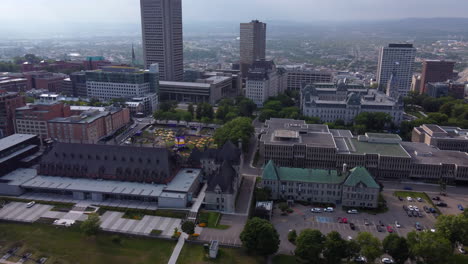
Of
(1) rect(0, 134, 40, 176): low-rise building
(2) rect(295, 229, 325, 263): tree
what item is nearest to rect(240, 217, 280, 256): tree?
(2) rect(295, 229, 325, 263): tree

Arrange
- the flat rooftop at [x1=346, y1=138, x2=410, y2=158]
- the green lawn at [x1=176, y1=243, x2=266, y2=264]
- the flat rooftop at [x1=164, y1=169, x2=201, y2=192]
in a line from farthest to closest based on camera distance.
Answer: the flat rooftop at [x1=346, y1=138, x2=410, y2=158] → the flat rooftop at [x1=164, y1=169, x2=201, y2=192] → the green lawn at [x1=176, y1=243, x2=266, y2=264]

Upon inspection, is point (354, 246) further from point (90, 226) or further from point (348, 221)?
point (90, 226)

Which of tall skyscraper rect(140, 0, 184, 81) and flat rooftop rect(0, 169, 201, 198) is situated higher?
tall skyscraper rect(140, 0, 184, 81)

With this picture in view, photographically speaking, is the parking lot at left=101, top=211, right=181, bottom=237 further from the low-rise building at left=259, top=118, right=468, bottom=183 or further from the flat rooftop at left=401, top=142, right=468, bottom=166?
the flat rooftop at left=401, top=142, right=468, bottom=166

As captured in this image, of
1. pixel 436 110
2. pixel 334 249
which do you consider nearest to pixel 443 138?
pixel 334 249

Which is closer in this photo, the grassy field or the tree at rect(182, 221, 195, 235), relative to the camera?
the grassy field

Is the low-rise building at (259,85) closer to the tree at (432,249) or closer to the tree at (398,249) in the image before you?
the tree at (398,249)
